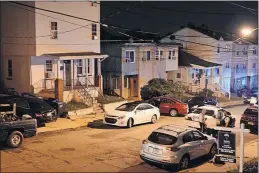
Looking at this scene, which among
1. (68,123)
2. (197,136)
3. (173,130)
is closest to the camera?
(173,130)

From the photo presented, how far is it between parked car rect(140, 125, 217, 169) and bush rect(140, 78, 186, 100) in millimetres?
20023

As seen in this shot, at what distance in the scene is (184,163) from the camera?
45.8 ft

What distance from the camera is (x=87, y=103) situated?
2794cm

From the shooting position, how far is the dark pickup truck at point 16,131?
15656 millimetres

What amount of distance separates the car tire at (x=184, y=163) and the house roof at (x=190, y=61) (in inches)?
1175

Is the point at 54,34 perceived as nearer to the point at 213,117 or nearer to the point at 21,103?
the point at 21,103

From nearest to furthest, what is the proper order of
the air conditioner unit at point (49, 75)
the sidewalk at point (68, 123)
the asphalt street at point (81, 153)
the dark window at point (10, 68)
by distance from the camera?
the asphalt street at point (81, 153), the sidewalk at point (68, 123), the air conditioner unit at point (49, 75), the dark window at point (10, 68)

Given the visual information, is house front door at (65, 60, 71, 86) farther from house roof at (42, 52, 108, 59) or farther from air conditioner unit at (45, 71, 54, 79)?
air conditioner unit at (45, 71, 54, 79)

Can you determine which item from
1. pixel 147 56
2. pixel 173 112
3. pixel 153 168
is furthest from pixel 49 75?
pixel 153 168

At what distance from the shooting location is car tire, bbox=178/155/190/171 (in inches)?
542

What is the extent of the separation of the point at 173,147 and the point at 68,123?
991 centimetres

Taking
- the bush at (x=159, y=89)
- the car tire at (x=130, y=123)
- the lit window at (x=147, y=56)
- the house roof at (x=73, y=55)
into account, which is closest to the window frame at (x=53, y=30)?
the house roof at (x=73, y=55)

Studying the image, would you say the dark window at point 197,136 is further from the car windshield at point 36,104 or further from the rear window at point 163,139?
the car windshield at point 36,104

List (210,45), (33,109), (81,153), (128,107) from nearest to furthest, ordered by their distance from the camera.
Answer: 1. (81,153)
2. (33,109)
3. (128,107)
4. (210,45)
